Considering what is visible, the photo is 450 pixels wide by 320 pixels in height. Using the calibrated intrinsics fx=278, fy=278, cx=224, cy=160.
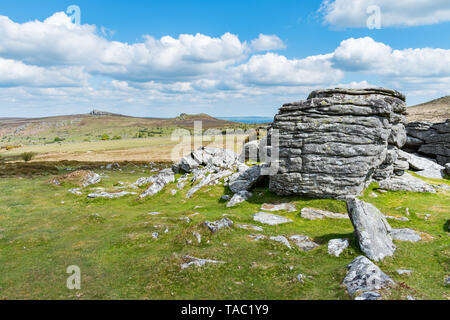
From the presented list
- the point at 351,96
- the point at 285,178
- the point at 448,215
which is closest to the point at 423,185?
the point at 448,215

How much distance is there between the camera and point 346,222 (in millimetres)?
25781

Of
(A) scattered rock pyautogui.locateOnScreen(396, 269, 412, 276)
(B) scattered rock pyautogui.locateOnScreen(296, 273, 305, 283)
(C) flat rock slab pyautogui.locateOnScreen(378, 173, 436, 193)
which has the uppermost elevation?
(C) flat rock slab pyautogui.locateOnScreen(378, 173, 436, 193)

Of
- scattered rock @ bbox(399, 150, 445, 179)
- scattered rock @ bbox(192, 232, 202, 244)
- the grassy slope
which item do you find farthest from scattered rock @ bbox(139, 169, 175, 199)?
scattered rock @ bbox(399, 150, 445, 179)

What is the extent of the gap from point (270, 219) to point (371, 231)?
9.62 metres

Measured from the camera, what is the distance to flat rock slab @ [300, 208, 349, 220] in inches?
1064

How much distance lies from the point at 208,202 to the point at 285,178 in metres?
10.4

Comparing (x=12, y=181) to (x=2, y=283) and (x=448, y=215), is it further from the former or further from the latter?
(x=448, y=215)

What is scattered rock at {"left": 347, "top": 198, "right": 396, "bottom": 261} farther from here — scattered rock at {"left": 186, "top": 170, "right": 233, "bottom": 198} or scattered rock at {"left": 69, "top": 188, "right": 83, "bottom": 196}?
scattered rock at {"left": 69, "top": 188, "right": 83, "bottom": 196}

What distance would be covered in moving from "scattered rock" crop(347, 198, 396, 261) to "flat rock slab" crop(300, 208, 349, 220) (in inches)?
229

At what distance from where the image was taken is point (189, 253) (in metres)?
19.7

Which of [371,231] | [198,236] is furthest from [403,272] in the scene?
[198,236]

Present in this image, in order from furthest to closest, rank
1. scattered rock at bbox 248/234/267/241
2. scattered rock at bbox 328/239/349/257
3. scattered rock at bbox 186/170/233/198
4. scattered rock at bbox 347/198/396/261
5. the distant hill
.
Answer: the distant hill, scattered rock at bbox 186/170/233/198, scattered rock at bbox 248/234/267/241, scattered rock at bbox 328/239/349/257, scattered rock at bbox 347/198/396/261

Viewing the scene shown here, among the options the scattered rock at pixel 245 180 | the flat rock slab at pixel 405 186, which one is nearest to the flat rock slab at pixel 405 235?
the flat rock slab at pixel 405 186

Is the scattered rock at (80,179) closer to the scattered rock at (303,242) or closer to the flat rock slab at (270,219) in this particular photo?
the flat rock slab at (270,219)
